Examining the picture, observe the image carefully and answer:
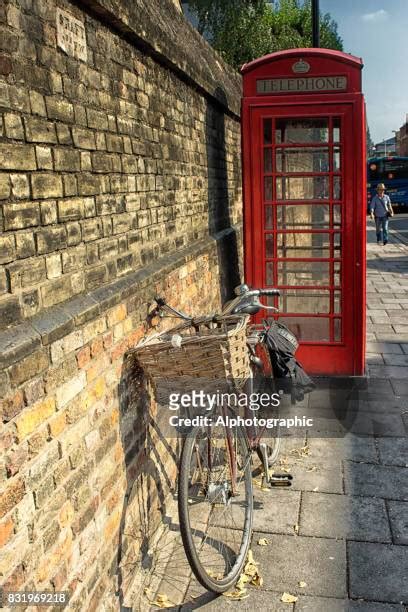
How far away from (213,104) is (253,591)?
4.31 metres

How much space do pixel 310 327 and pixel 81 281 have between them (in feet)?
11.9

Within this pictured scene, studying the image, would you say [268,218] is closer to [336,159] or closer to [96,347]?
[336,159]

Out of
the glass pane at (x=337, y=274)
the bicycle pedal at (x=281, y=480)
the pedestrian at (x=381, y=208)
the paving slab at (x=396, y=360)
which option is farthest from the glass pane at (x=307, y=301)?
the pedestrian at (x=381, y=208)

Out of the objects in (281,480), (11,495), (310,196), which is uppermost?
(310,196)

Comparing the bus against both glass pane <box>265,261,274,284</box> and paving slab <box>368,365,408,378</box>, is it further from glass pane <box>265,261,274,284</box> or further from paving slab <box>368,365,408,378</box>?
glass pane <box>265,261,274,284</box>

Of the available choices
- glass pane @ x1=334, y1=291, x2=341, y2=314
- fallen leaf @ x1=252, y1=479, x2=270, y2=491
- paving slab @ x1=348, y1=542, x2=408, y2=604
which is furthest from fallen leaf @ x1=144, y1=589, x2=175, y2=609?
glass pane @ x1=334, y1=291, x2=341, y2=314

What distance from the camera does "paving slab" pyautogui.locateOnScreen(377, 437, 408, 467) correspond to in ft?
13.8

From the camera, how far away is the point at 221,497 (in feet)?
10.9

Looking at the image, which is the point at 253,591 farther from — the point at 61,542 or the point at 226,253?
the point at 226,253

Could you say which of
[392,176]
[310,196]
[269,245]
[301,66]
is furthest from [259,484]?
[392,176]

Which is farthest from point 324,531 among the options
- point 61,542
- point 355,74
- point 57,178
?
point 355,74

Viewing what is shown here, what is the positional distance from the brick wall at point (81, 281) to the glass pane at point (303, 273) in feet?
6.16

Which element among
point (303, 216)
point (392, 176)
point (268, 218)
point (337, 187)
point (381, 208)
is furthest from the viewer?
point (392, 176)

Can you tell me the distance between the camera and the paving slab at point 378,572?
293 centimetres
